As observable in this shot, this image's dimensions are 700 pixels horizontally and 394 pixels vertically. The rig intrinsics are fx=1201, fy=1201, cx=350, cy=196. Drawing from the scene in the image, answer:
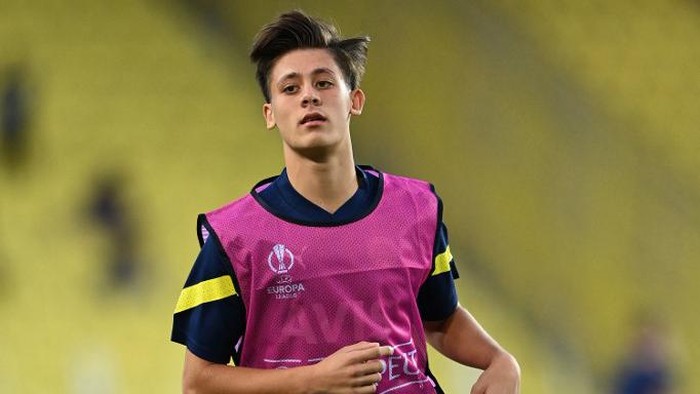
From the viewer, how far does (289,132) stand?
156 cm

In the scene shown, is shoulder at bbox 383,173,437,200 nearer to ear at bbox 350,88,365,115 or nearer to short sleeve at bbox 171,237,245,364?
ear at bbox 350,88,365,115

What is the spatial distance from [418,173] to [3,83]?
1.02 m

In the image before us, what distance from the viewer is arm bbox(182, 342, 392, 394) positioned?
4.65 feet

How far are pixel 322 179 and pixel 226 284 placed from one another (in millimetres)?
189

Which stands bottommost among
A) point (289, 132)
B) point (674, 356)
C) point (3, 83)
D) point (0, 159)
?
point (674, 356)

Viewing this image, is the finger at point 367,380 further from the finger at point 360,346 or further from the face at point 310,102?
the face at point 310,102

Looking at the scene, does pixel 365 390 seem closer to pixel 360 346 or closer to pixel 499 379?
pixel 360 346

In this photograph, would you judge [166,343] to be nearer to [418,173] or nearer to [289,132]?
[418,173]

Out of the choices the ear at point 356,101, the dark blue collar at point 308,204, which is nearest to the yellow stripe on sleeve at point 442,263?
the dark blue collar at point 308,204

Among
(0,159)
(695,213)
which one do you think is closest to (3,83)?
(0,159)

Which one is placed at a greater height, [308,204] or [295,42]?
[295,42]

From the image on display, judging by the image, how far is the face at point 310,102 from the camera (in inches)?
61.0

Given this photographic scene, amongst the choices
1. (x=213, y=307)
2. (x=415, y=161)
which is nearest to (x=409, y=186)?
(x=213, y=307)

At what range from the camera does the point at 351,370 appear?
1.41 m
